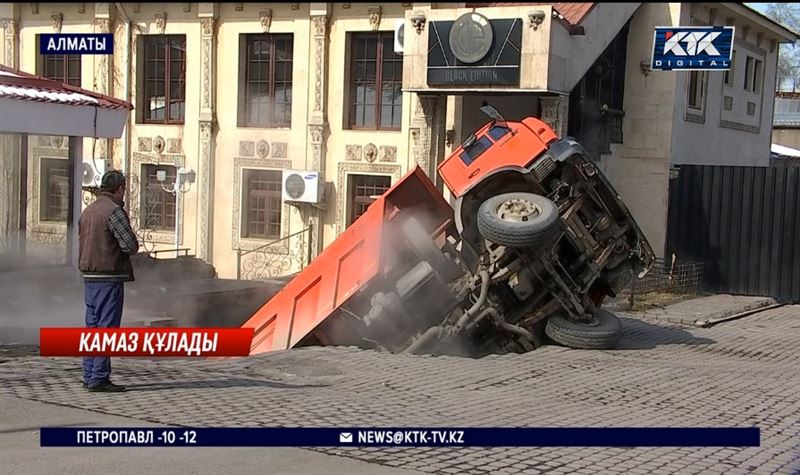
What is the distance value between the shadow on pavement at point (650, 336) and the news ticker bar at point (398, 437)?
4.90 m

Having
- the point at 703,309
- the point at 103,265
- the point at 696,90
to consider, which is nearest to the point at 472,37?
the point at 703,309

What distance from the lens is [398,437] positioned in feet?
21.2

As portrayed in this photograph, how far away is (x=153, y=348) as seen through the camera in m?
6.68

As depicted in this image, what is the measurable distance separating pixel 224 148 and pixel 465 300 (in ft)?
45.9

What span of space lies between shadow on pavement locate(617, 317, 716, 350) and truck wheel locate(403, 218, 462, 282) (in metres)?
2.62

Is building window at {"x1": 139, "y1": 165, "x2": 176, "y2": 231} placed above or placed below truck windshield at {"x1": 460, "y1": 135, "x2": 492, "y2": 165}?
below

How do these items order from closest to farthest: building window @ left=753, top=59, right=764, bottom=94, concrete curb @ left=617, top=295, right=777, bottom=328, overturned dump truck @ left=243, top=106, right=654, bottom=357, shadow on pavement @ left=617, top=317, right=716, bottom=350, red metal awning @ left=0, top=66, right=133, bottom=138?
1. overturned dump truck @ left=243, top=106, right=654, bottom=357
2. red metal awning @ left=0, top=66, right=133, bottom=138
3. shadow on pavement @ left=617, top=317, right=716, bottom=350
4. concrete curb @ left=617, top=295, right=777, bottom=328
5. building window @ left=753, top=59, right=764, bottom=94

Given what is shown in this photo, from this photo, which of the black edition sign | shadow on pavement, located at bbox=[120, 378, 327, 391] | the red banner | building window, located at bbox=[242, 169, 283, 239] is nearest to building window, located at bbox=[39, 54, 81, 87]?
building window, located at bbox=[242, 169, 283, 239]

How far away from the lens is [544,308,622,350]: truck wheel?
441 inches

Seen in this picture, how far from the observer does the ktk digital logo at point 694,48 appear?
14.5 meters

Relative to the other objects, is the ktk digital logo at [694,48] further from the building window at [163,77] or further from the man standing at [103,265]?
the building window at [163,77]

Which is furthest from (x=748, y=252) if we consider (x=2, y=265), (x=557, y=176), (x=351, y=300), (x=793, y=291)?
(x=2, y=265)

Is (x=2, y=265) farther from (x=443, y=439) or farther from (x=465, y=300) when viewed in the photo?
(x=443, y=439)

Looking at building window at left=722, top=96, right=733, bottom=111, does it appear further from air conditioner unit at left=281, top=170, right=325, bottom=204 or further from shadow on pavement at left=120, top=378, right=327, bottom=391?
shadow on pavement at left=120, top=378, right=327, bottom=391
